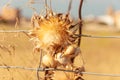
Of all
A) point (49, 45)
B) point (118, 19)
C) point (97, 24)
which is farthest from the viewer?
point (97, 24)

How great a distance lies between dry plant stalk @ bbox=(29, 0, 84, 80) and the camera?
1815mm

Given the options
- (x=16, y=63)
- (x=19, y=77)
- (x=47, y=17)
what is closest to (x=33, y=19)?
(x=47, y=17)

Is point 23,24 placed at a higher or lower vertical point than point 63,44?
higher

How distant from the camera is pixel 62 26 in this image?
1.83m

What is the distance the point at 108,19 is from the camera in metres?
37.5

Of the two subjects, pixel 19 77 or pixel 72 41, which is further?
pixel 19 77

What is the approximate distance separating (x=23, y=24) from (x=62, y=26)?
2.37ft

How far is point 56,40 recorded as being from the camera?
1.82 metres

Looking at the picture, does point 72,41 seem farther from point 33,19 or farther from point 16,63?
point 16,63

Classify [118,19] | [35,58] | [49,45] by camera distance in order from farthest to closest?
[118,19] → [35,58] → [49,45]

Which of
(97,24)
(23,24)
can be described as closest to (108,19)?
(97,24)

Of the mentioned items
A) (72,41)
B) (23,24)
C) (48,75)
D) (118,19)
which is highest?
(118,19)

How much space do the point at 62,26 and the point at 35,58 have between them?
29cm

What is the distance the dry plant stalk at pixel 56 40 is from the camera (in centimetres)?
182
